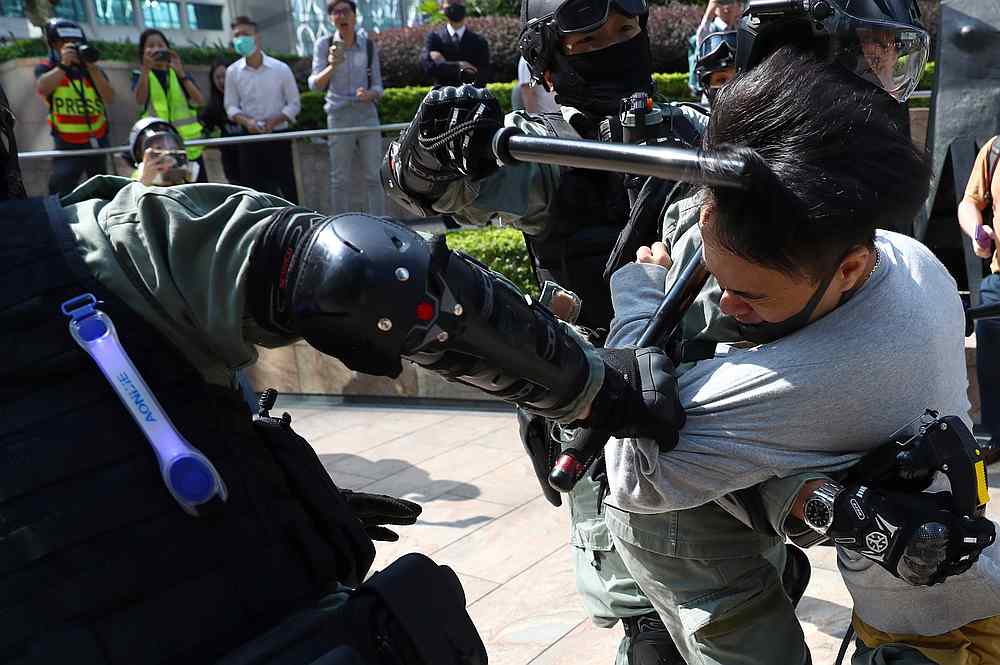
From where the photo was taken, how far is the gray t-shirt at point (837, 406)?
4.96 ft

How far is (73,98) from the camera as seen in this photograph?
7.17 metres

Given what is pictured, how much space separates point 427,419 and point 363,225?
14.1 ft

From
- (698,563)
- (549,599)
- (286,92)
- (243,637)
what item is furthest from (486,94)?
Answer: (286,92)

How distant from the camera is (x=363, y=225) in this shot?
120 centimetres

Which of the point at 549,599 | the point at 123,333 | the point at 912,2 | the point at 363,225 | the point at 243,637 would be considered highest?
the point at 912,2

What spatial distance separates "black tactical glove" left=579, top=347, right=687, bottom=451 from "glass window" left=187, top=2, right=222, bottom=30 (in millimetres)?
19977

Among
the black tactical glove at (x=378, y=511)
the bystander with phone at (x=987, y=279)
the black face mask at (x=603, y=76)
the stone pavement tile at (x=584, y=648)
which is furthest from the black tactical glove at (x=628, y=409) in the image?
the bystander with phone at (x=987, y=279)

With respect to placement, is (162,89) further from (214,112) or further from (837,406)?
(837,406)

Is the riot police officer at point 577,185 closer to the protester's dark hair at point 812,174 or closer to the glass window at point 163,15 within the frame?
the protester's dark hair at point 812,174

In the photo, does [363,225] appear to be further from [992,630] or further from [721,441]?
[992,630]

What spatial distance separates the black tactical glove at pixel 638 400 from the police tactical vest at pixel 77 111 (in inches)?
263

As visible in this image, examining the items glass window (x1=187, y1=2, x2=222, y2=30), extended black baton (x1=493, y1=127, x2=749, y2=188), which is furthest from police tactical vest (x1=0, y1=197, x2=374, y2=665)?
glass window (x1=187, y1=2, x2=222, y2=30)

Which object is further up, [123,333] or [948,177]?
[123,333]

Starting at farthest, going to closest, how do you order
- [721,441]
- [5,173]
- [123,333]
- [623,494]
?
[623,494] → [721,441] → [5,173] → [123,333]
